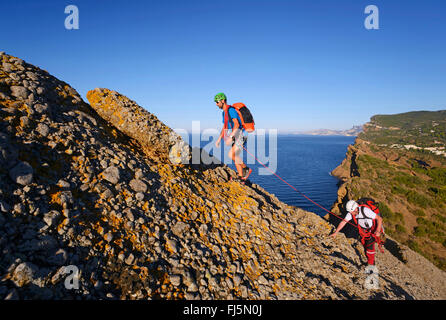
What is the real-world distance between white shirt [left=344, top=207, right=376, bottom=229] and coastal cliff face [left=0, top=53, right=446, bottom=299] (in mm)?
916

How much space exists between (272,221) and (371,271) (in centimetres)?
374

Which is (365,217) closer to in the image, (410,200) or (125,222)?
(125,222)

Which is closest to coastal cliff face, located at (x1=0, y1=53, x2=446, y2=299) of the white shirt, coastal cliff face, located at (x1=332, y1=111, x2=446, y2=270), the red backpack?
the white shirt

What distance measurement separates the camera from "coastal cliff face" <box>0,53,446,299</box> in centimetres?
333

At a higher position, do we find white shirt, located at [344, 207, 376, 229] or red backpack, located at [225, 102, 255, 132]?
red backpack, located at [225, 102, 255, 132]

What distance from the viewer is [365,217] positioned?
8.18 m

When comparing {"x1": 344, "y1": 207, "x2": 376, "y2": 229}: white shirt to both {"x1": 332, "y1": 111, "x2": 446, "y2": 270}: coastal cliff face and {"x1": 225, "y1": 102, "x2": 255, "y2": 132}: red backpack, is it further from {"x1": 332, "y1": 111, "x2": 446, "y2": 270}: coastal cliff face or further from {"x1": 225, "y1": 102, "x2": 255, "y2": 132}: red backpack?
{"x1": 332, "y1": 111, "x2": 446, "y2": 270}: coastal cliff face

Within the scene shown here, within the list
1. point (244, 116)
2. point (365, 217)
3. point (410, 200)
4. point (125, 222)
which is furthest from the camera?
point (410, 200)

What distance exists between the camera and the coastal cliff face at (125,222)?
10.9 feet

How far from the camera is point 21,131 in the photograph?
446 cm

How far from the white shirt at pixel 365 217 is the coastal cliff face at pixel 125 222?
92 cm

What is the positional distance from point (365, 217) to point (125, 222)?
9.13m

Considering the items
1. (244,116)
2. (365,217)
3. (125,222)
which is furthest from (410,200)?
(125,222)

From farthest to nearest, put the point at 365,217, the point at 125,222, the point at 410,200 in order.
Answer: the point at 410,200, the point at 365,217, the point at 125,222
